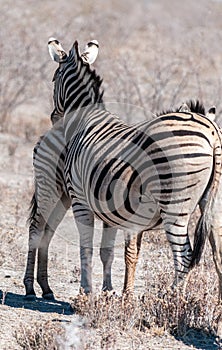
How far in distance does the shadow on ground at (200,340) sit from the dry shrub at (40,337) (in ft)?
2.95

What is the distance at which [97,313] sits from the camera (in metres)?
5.11

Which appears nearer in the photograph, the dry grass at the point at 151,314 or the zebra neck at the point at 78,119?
the dry grass at the point at 151,314

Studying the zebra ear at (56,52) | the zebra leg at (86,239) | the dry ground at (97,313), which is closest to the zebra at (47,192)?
the dry ground at (97,313)

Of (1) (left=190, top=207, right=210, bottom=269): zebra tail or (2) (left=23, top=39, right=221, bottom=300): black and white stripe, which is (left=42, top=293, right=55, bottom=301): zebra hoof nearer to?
(2) (left=23, top=39, right=221, bottom=300): black and white stripe

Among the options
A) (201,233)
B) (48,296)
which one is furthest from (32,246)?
(201,233)

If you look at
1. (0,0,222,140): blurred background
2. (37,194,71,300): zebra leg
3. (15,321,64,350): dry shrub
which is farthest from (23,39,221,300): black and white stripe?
(0,0,222,140): blurred background

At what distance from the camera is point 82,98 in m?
6.61

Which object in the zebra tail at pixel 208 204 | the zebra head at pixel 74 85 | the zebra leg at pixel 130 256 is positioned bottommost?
the zebra leg at pixel 130 256

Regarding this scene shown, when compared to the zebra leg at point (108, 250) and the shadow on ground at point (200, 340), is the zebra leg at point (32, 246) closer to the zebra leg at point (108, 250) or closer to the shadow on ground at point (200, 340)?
the zebra leg at point (108, 250)

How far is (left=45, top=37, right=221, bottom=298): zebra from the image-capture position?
496cm

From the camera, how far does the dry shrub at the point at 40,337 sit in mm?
4469

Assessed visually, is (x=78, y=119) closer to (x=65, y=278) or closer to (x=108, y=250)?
(x=108, y=250)

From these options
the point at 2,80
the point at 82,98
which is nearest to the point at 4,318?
the point at 82,98

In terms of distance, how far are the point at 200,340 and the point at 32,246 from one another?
2.20m
